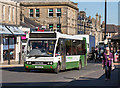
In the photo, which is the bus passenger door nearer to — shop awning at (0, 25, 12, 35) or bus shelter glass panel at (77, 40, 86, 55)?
bus shelter glass panel at (77, 40, 86, 55)

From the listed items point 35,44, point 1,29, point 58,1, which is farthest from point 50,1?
point 35,44

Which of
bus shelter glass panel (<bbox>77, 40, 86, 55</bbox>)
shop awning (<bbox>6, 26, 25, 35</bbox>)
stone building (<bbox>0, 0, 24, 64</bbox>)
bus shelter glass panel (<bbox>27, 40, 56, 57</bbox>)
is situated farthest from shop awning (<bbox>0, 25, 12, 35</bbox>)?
bus shelter glass panel (<bbox>27, 40, 56, 57</bbox>)

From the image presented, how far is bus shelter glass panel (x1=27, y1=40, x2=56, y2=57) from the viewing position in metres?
24.7

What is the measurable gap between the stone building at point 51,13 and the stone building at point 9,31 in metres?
21.0

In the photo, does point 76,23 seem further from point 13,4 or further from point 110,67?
point 110,67

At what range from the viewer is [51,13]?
71500 mm

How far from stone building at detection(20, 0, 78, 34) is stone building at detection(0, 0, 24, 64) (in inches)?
825

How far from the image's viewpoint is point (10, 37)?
156ft

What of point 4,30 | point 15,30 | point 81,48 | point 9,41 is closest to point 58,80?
point 81,48

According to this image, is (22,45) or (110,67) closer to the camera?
(110,67)

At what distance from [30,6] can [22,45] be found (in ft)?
69.6

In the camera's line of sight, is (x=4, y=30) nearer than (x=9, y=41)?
Yes

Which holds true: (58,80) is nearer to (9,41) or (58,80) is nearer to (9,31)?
(9,31)

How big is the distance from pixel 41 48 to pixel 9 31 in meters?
20.6
